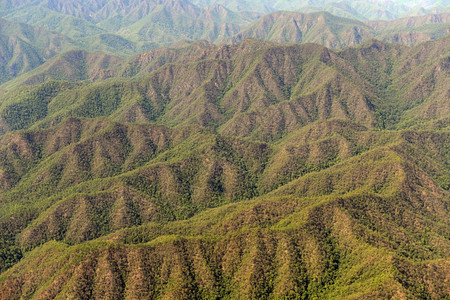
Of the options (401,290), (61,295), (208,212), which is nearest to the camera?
(401,290)

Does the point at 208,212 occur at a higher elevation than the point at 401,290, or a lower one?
lower

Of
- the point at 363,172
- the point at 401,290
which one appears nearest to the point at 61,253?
the point at 401,290

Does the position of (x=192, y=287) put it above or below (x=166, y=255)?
below

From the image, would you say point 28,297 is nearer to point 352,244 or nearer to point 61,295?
point 61,295

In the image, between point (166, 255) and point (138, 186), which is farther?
point (138, 186)

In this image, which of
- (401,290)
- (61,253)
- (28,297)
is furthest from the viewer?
(61,253)

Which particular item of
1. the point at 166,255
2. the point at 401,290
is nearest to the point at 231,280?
the point at 166,255

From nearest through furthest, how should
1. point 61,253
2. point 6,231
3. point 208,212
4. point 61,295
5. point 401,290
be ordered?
point 401,290 < point 61,295 < point 61,253 < point 6,231 < point 208,212

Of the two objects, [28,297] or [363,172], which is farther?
[363,172]

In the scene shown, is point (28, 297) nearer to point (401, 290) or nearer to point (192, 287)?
point (192, 287)
